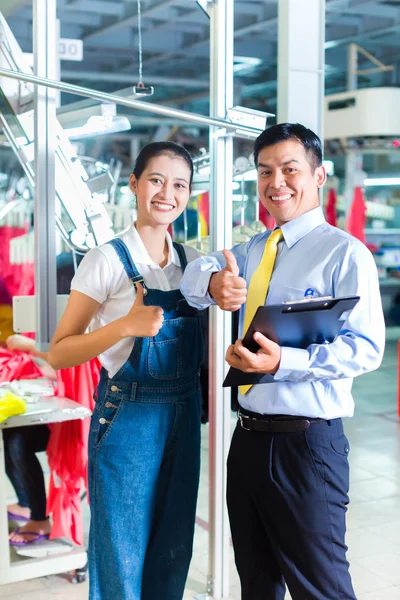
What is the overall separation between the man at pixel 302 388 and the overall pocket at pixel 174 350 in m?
0.17

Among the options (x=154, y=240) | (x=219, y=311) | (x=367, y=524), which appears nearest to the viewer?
(x=154, y=240)

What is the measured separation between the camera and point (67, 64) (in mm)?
11500

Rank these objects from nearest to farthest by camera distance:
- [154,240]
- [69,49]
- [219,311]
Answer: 1. [154,240]
2. [219,311]
3. [69,49]

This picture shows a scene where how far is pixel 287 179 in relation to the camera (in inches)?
81.3


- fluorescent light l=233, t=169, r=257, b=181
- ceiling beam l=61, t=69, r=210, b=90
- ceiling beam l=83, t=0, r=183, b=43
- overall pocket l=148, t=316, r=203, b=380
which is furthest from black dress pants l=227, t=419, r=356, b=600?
ceiling beam l=61, t=69, r=210, b=90

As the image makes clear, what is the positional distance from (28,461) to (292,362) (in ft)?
7.16

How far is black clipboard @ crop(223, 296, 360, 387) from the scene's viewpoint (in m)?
1.78

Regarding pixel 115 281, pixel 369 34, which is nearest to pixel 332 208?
pixel 369 34

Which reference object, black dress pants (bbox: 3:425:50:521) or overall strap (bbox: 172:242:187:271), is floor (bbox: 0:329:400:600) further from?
overall strap (bbox: 172:242:187:271)

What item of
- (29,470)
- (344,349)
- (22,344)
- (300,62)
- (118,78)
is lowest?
(29,470)

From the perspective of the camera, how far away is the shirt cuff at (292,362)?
189 centimetres

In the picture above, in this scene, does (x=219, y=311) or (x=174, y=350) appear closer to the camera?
(x=174, y=350)

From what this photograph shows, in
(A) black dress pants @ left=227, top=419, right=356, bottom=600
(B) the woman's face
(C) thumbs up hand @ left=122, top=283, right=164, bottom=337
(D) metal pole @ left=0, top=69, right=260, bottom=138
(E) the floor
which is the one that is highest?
(D) metal pole @ left=0, top=69, right=260, bottom=138

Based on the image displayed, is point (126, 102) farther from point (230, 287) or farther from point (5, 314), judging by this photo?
point (5, 314)
